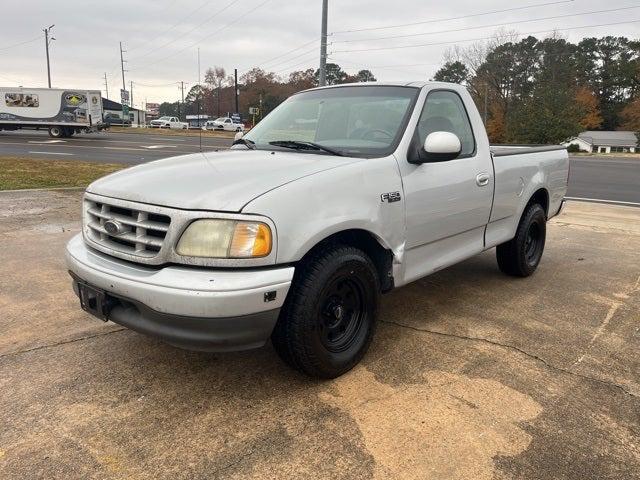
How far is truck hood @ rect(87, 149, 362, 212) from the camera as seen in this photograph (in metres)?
2.63

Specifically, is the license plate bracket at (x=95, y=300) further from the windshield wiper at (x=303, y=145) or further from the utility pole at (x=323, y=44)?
the utility pole at (x=323, y=44)

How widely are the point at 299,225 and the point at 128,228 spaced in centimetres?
94

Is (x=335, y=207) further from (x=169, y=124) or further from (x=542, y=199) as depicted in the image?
(x=169, y=124)

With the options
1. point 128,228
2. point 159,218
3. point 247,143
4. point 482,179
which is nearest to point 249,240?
point 159,218

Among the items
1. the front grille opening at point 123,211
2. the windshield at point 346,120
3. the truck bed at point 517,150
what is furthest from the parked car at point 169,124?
the front grille opening at point 123,211

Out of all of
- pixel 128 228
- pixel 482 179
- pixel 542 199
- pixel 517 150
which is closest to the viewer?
pixel 128 228

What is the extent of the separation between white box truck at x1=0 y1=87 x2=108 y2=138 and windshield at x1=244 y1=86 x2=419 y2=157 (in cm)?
3100

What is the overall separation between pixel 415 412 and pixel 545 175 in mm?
3435

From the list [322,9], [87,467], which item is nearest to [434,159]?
[87,467]

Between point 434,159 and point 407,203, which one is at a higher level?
point 434,159

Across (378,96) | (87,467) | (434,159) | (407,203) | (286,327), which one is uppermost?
(378,96)

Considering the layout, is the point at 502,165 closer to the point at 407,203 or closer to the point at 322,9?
the point at 407,203

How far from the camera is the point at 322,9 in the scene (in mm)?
23672

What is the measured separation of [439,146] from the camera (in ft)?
11.1
